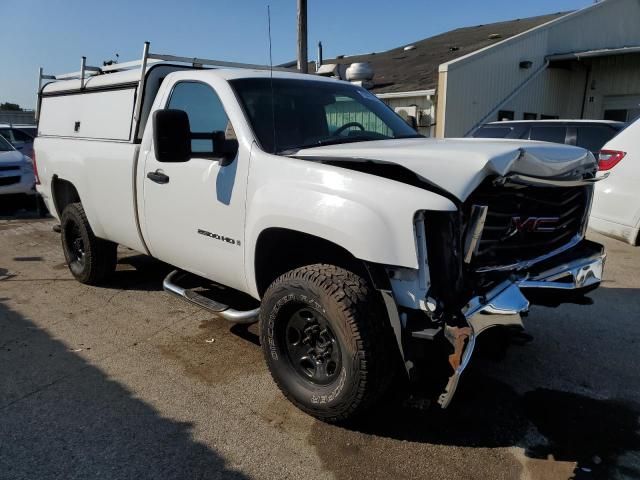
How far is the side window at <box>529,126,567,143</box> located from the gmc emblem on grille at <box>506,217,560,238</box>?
5.96m

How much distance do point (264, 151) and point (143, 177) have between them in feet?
4.61

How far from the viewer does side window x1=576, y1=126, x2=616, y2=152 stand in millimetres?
8117

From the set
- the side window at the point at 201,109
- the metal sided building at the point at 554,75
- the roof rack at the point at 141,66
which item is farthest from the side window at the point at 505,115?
the side window at the point at 201,109

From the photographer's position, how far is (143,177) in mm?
4207

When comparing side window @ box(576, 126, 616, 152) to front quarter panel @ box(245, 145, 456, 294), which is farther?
side window @ box(576, 126, 616, 152)

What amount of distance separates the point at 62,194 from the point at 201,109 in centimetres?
285

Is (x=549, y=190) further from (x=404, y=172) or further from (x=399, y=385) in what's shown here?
(x=399, y=385)

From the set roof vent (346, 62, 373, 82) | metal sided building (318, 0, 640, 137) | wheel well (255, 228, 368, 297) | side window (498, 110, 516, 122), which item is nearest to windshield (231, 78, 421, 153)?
wheel well (255, 228, 368, 297)

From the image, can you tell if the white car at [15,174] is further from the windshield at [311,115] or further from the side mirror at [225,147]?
the side mirror at [225,147]

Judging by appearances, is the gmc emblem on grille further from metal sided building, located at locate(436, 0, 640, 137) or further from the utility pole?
metal sided building, located at locate(436, 0, 640, 137)

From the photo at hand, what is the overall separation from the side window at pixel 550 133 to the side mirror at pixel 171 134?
7121 mm

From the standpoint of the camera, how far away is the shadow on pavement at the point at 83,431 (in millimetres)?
2660

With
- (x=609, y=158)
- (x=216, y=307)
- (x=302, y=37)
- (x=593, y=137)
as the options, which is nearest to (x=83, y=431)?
Result: (x=216, y=307)

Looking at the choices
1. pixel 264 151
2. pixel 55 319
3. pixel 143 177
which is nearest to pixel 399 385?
pixel 264 151
